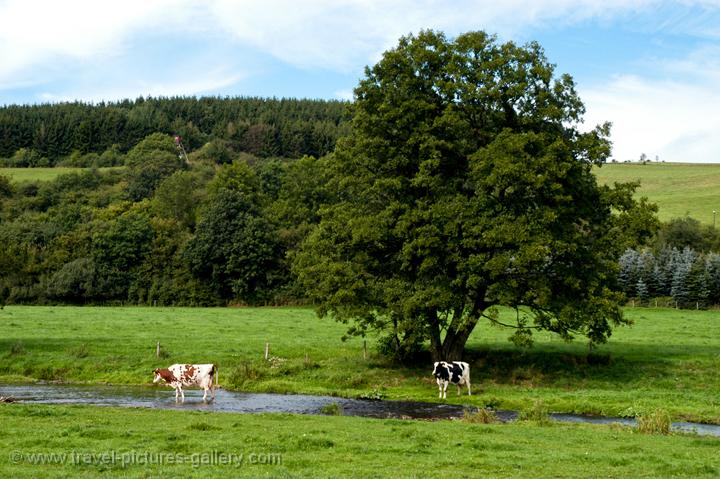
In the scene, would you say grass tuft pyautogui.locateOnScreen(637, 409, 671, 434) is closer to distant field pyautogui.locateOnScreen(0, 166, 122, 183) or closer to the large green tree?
the large green tree

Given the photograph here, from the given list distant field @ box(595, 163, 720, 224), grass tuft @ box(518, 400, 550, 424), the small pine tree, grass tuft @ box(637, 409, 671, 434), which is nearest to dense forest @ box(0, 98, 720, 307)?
the small pine tree

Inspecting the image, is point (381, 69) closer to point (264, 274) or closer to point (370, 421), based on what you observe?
point (370, 421)

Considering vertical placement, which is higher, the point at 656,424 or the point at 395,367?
the point at 656,424

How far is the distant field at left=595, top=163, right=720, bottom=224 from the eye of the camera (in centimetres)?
14288

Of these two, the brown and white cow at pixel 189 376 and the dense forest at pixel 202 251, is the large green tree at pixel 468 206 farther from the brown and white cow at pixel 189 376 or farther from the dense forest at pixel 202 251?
the dense forest at pixel 202 251

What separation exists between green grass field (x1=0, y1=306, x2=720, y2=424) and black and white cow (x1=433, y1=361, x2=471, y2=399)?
0.70 meters

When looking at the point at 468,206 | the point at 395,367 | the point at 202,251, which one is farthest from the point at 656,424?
the point at 202,251

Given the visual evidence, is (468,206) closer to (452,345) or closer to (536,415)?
(452,345)

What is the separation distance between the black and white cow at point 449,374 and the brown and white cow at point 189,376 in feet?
34.3

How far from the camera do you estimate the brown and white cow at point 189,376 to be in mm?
34062

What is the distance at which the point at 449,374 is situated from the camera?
3388 centimetres

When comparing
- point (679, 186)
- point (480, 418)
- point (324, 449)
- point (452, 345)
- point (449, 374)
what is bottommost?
point (480, 418)

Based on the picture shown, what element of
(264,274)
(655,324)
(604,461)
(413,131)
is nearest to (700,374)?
(413,131)

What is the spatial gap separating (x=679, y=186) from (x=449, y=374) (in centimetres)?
15457
